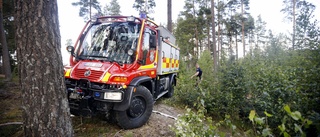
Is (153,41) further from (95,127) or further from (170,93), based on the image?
(170,93)

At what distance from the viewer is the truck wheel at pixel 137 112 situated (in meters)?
3.47

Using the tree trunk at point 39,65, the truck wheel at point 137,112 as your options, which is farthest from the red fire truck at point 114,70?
the tree trunk at point 39,65

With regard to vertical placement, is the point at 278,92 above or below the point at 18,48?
below

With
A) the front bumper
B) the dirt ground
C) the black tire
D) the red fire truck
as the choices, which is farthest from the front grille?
the black tire

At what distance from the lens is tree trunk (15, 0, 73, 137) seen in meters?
2.07

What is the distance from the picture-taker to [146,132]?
360 cm

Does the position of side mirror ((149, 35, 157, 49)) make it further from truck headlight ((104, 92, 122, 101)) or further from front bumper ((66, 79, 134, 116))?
truck headlight ((104, 92, 122, 101))

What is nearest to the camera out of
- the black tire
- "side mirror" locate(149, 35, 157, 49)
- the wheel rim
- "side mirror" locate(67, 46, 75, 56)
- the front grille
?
the front grille

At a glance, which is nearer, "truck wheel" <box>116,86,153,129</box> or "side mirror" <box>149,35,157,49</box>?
"truck wheel" <box>116,86,153,129</box>

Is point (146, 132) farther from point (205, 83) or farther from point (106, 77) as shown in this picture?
point (205, 83)

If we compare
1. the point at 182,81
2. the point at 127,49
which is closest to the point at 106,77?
the point at 127,49

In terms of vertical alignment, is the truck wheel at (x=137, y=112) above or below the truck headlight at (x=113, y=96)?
below

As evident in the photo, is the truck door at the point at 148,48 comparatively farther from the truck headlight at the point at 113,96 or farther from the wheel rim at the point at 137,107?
the truck headlight at the point at 113,96

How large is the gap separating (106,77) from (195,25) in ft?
70.0
